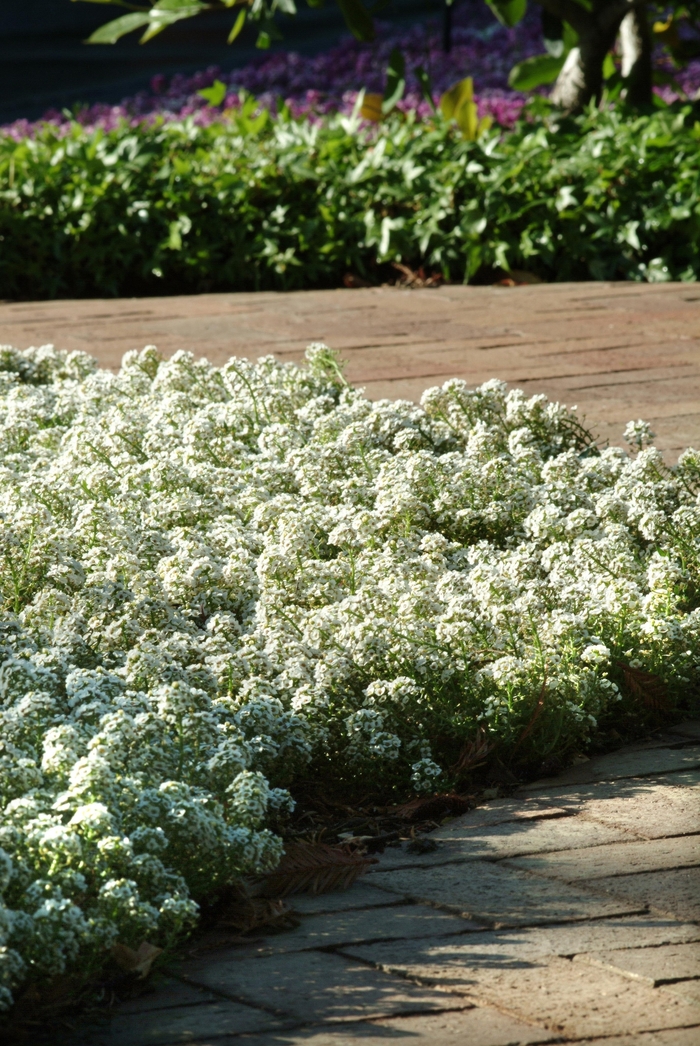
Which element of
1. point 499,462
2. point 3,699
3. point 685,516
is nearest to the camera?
point 3,699

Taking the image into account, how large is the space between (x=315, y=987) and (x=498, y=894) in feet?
1.30

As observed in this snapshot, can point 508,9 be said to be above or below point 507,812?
above

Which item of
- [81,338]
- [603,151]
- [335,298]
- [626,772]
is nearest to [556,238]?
[603,151]

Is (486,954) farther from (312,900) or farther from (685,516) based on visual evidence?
(685,516)

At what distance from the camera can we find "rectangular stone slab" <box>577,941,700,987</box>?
74.2 inches

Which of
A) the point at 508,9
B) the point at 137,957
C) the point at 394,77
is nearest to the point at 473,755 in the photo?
the point at 137,957

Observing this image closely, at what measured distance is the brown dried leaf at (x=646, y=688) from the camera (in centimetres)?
289

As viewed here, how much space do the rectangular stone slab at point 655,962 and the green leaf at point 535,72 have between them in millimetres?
7268

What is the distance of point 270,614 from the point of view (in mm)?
3178

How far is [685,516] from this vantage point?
3529mm

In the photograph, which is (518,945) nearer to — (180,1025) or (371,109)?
(180,1025)

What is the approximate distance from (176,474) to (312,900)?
1945 millimetres

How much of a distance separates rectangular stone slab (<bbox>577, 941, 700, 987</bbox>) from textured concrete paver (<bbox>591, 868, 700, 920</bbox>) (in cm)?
12

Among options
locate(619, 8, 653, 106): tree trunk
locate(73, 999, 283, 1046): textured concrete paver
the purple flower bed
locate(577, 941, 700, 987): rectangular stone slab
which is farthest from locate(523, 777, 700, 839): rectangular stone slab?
the purple flower bed
